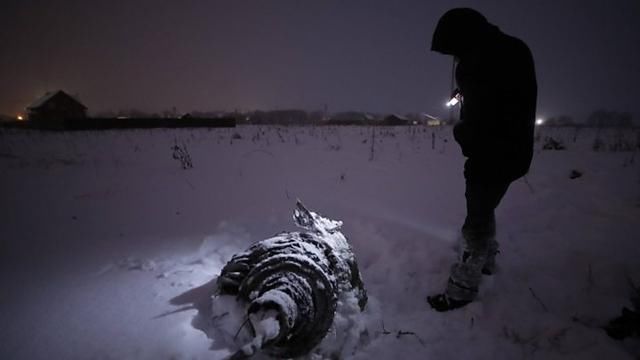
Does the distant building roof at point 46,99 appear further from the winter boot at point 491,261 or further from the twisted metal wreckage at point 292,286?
the winter boot at point 491,261

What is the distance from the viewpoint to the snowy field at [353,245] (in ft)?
6.51

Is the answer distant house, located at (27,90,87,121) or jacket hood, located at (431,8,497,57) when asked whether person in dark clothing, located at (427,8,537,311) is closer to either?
jacket hood, located at (431,8,497,57)

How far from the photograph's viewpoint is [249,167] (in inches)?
249

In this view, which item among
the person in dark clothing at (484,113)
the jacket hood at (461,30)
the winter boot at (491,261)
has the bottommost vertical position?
the winter boot at (491,261)

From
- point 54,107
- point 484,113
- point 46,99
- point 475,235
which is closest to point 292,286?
point 475,235

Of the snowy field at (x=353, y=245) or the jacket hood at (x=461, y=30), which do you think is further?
the jacket hood at (x=461, y=30)

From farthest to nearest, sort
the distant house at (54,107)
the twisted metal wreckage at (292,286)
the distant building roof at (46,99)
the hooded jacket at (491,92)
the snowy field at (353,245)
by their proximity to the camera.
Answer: the distant house at (54,107)
the distant building roof at (46,99)
the hooded jacket at (491,92)
the snowy field at (353,245)
the twisted metal wreckage at (292,286)

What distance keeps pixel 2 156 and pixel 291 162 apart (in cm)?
721

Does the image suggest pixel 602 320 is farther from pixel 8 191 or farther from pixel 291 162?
pixel 8 191

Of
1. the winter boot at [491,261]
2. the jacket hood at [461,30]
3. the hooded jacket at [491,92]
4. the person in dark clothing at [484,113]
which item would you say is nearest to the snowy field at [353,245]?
the winter boot at [491,261]

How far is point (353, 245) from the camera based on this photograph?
3.37 m

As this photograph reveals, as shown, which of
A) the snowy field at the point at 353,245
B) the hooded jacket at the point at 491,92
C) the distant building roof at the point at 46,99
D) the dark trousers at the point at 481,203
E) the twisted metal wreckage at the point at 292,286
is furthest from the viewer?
the distant building roof at the point at 46,99

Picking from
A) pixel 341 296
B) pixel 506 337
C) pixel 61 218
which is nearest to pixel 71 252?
pixel 61 218

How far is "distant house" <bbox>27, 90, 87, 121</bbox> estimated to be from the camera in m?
34.1
